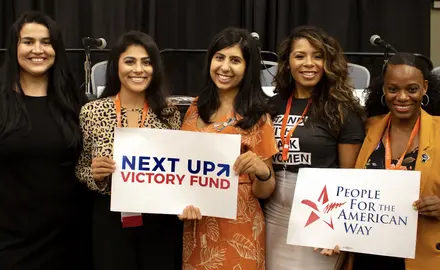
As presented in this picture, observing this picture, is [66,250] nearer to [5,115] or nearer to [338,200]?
[5,115]

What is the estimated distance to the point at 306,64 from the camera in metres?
1.98

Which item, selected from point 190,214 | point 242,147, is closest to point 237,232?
point 190,214

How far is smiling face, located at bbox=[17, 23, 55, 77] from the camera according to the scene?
1.97m

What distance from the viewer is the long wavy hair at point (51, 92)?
191 centimetres

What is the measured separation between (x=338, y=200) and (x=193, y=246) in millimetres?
557

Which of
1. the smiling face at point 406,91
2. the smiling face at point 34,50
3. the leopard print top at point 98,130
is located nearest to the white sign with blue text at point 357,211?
the smiling face at point 406,91

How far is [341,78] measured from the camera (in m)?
2.00

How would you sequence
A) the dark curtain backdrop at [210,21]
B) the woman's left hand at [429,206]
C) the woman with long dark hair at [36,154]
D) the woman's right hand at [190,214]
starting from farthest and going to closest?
the dark curtain backdrop at [210,21], the woman with long dark hair at [36,154], the woman's right hand at [190,214], the woman's left hand at [429,206]

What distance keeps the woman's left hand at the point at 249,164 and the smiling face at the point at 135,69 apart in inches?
18.3

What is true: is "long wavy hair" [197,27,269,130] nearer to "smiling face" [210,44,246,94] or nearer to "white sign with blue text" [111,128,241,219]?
"smiling face" [210,44,246,94]

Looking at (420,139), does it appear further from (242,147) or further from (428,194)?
(242,147)

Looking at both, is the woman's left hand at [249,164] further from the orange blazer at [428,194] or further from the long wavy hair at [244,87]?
the orange blazer at [428,194]

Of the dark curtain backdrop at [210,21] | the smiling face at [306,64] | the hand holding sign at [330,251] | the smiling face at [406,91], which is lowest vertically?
the hand holding sign at [330,251]

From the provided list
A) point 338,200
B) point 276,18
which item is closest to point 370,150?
point 338,200
